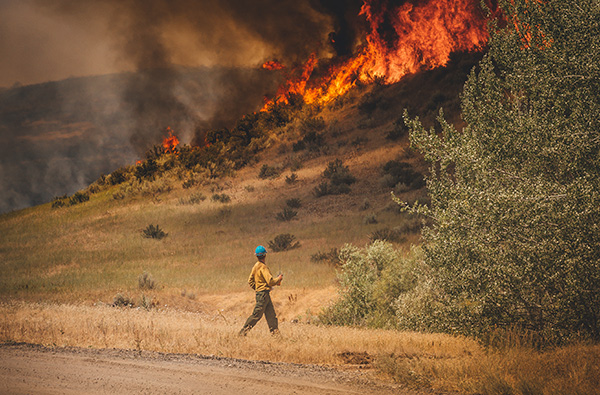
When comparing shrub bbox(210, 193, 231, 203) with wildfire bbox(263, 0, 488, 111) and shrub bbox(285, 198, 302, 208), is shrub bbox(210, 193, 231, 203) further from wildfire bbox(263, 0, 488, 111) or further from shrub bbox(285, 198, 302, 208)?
wildfire bbox(263, 0, 488, 111)

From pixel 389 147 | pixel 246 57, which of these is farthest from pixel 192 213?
pixel 246 57

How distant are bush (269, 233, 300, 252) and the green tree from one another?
64.4ft

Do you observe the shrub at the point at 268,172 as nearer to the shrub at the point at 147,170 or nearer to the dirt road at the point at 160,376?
the shrub at the point at 147,170

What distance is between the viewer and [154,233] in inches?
1372

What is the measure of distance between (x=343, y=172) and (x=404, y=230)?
16.6 meters

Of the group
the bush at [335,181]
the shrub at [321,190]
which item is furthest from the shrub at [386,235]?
the shrub at [321,190]

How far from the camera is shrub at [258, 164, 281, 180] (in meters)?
48.9

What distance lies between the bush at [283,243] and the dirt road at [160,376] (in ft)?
67.2

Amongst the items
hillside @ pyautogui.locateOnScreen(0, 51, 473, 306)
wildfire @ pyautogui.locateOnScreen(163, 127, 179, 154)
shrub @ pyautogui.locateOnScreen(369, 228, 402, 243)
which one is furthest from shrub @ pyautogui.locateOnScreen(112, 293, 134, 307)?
wildfire @ pyautogui.locateOnScreen(163, 127, 179, 154)

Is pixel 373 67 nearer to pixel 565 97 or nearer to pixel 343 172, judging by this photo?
pixel 343 172

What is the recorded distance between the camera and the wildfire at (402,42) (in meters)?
62.4

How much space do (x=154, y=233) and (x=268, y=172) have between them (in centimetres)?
1683

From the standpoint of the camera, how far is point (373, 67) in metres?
68.2

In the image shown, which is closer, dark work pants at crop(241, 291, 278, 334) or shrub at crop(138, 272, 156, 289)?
dark work pants at crop(241, 291, 278, 334)
